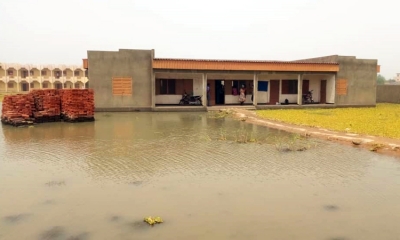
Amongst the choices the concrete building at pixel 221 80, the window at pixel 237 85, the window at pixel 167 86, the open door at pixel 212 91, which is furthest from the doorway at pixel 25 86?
the window at pixel 237 85

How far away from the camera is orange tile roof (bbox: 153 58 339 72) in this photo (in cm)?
Answer: 2239

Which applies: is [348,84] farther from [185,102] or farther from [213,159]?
[213,159]

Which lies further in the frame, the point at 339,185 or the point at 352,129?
the point at 352,129

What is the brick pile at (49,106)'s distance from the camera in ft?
51.8

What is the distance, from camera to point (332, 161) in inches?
347

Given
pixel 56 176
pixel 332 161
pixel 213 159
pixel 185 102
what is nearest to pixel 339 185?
pixel 332 161

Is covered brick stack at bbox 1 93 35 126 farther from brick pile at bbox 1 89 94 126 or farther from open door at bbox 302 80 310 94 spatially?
open door at bbox 302 80 310 94

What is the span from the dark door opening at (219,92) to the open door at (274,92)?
4.07 metres

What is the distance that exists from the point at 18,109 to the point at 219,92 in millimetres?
14492

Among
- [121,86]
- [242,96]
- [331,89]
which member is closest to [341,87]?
[331,89]

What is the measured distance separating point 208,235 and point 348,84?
24843mm

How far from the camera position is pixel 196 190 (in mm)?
6391

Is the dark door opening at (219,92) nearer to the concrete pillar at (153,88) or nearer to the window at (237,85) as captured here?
the window at (237,85)

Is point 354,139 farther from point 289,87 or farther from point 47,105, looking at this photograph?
point 289,87
